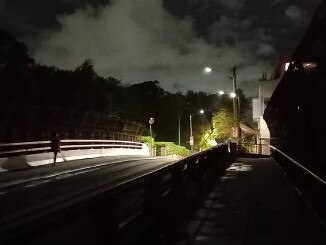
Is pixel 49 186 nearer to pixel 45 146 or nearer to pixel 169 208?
pixel 169 208

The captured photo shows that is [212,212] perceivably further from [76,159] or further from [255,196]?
[76,159]

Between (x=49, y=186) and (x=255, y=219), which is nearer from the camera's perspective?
(x=255, y=219)

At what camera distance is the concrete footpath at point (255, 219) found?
8523mm

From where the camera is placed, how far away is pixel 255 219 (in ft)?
33.9

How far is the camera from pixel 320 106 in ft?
30.9

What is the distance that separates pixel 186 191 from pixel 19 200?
177 inches

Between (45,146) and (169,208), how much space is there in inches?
794

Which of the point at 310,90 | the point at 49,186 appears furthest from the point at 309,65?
the point at 49,186

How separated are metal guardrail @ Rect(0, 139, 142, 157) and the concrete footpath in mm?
11695

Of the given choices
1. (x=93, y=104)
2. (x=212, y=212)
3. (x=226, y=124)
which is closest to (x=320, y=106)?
(x=212, y=212)

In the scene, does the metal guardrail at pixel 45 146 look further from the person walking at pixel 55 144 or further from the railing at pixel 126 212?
the railing at pixel 126 212

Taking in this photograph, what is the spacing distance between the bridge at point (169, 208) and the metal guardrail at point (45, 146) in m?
4.55

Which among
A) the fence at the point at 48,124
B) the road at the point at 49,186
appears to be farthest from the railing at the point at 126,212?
the fence at the point at 48,124

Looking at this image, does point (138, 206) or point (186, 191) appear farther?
point (186, 191)
